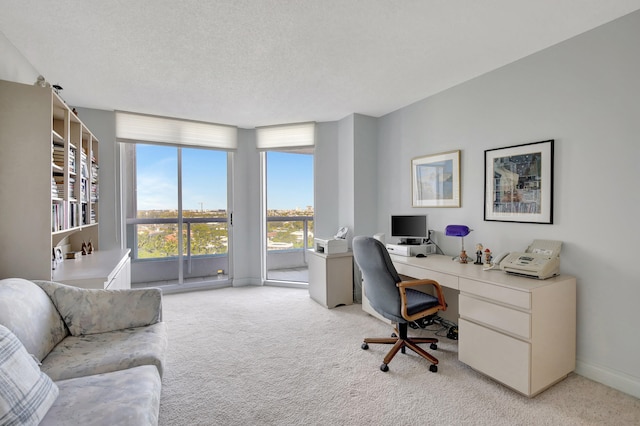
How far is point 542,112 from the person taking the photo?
7.94ft

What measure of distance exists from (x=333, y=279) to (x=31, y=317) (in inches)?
111

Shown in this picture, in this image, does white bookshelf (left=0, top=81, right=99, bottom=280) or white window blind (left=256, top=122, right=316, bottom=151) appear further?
white window blind (left=256, top=122, right=316, bottom=151)

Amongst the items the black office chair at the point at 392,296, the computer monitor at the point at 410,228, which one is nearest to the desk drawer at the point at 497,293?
the black office chair at the point at 392,296

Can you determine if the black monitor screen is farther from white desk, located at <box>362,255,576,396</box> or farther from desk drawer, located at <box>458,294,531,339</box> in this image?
desk drawer, located at <box>458,294,531,339</box>

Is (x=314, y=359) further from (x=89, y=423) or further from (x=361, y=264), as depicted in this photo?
(x=89, y=423)

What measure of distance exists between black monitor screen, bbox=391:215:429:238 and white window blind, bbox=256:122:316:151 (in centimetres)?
182

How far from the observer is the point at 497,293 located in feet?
6.83

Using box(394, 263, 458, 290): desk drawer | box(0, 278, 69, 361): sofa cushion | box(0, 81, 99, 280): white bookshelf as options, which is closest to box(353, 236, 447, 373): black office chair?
box(394, 263, 458, 290): desk drawer

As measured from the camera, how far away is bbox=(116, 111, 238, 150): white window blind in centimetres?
399

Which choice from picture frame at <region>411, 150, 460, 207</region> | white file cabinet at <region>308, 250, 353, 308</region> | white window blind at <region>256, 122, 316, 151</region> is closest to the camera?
picture frame at <region>411, 150, 460, 207</region>

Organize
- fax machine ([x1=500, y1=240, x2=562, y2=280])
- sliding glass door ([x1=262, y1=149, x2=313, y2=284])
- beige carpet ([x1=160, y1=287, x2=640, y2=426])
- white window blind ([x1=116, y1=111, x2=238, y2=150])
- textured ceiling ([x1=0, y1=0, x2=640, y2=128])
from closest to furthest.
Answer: beige carpet ([x1=160, y1=287, x2=640, y2=426]), textured ceiling ([x1=0, y1=0, x2=640, y2=128]), fax machine ([x1=500, y1=240, x2=562, y2=280]), white window blind ([x1=116, y1=111, x2=238, y2=150]), sliding glass door ([x1=262, y1=149, x2=313, y2=284])

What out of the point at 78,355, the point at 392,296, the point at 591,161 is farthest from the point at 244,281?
the point at 591,161

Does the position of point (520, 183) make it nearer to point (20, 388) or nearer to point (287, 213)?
point (20, 388)

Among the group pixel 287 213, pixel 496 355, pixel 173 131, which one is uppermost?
pixel 173 131
